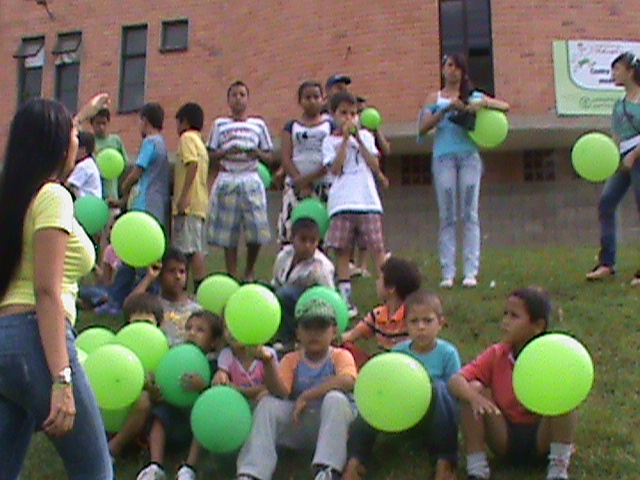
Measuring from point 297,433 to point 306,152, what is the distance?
319 cm

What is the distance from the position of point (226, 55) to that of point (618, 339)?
1263cm

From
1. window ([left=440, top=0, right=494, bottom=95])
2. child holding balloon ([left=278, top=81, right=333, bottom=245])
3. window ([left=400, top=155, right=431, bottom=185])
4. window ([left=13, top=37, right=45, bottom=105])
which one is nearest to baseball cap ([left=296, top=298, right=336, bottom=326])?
child holding balloon ([left=278, top=81, right=333, bottom=245])

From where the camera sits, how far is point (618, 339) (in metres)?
6.03

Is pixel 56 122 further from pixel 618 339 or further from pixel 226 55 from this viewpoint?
pixel 226 55

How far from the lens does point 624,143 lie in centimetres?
711

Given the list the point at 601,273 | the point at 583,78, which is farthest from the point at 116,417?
the point at 583,78

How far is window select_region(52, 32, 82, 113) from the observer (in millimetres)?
18609

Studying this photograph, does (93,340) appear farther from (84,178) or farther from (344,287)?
(84,178)

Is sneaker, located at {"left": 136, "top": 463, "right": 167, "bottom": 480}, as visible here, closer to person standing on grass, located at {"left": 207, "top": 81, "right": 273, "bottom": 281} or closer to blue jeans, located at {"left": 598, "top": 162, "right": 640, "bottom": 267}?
person standing on grass, located at {"left": 207, "top": 81, "right": 273, "bottom": 281}

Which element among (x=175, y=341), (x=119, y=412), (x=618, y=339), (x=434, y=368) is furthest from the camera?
(x=618, y=339)

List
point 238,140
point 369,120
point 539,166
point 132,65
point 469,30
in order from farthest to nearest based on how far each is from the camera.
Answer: point 132,65 → point 469,30 → point 539,166 → point 369,120 → point 238,140

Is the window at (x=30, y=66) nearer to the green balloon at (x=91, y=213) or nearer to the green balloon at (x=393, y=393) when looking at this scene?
the green balloon at (x=91, y=213)

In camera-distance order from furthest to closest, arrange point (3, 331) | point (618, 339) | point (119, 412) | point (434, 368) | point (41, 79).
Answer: point (41, 79), point (618, 339), point (119, 412), point (434, 368), point (3, 331)

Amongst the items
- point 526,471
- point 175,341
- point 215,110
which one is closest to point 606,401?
point 526,471
